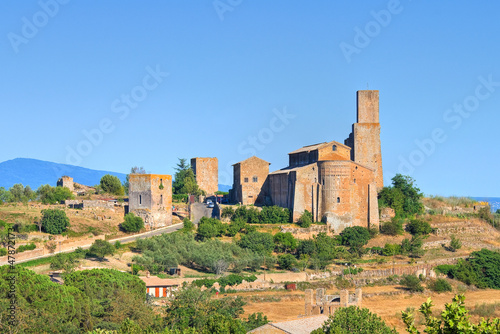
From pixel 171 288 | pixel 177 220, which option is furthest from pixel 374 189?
pixel 171 288

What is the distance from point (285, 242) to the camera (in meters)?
49.8

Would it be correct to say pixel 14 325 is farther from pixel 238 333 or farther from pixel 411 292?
pixel 411 292

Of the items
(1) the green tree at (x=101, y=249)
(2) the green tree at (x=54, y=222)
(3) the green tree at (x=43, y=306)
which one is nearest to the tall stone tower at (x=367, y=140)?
(1) the green tree at (x=101, y=249)

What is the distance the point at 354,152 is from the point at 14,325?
3735 cm

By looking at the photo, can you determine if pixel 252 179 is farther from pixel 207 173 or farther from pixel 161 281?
pixel 161 281

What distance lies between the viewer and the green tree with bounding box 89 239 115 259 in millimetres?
44312

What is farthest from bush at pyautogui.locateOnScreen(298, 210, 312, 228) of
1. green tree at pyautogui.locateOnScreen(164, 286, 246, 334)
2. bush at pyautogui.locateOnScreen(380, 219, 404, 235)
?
green tree at pyautogui.locateOnScreen(164, 286, 246, 334)

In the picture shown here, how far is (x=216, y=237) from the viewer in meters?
51.3

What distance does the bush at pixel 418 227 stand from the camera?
5451cm

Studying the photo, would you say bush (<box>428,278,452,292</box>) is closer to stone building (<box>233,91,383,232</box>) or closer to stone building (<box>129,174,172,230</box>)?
stone building (<box>233,91,383,232</box>)

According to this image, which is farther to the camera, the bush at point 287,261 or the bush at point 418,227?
the bush at point 418,227

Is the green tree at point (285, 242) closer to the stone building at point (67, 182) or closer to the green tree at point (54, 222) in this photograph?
the green tree at point (54, 222)

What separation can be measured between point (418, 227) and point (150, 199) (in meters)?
21.7

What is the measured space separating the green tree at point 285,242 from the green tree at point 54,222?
15.6 m
